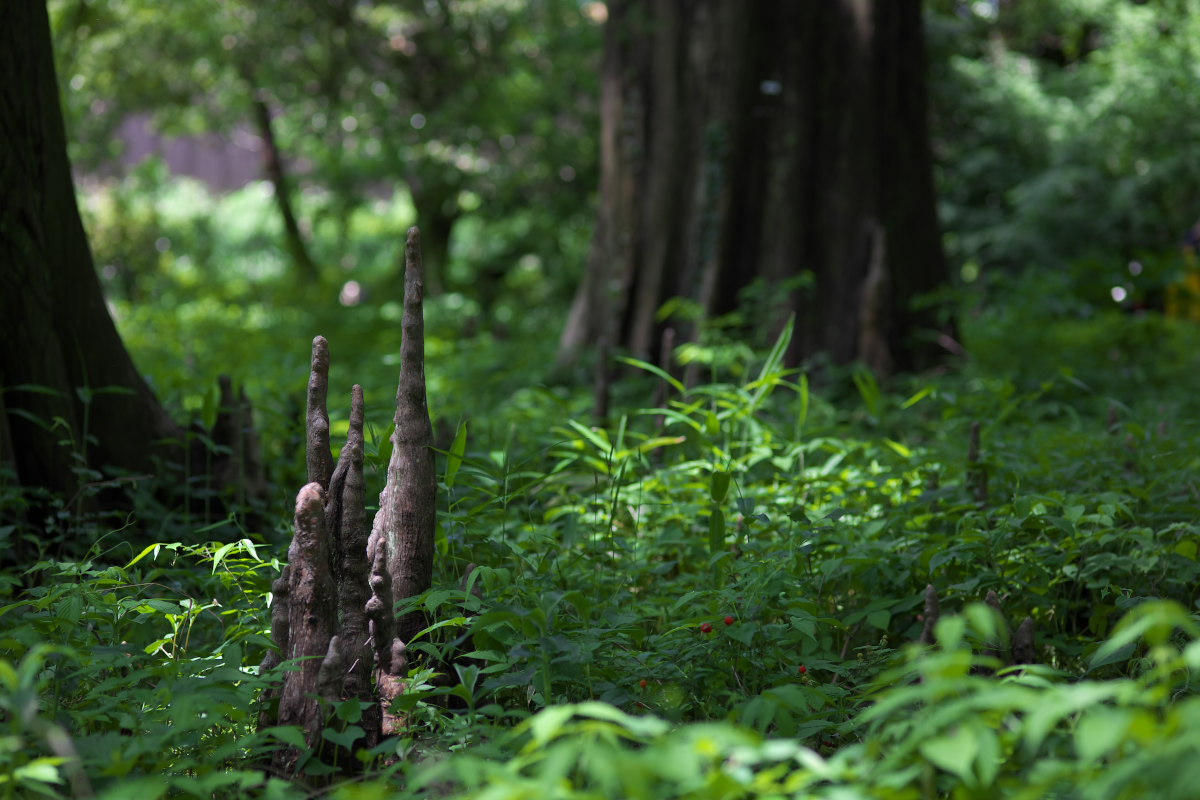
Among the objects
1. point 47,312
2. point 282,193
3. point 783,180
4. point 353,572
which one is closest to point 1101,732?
point 353,572

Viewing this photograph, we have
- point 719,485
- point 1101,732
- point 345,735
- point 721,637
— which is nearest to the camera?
point 1101,732

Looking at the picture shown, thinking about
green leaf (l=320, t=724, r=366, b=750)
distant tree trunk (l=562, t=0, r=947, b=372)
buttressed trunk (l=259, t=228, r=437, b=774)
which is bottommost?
green leaf (l=320, t=724, r=366, b=750)

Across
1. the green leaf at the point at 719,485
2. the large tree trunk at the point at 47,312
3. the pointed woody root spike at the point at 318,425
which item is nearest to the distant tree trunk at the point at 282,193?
the large tree trunk at the point at 47,312

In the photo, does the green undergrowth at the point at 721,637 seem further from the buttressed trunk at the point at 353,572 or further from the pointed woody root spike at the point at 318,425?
the pointed woody root spike at the point at 318,425

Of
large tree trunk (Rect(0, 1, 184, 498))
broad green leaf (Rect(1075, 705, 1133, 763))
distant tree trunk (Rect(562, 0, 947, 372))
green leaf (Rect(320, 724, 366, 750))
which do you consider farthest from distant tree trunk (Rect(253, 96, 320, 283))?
broad green leaf (Rect(1075, 705, 1133, 763))

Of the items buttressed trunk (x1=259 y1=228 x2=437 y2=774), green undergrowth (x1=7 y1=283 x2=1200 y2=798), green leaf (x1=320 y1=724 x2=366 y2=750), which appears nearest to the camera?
green undergrowth (x1=7 y1=283 x2=1200 y2=798)

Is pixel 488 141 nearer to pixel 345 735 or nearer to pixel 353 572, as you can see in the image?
pixel 353 572

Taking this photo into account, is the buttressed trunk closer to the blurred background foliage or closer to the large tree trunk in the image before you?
the large tree trunk

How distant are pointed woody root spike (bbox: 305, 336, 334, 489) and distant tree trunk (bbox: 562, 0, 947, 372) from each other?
4.05 metres

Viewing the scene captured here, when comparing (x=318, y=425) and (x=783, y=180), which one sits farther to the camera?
(x=783, y=180)

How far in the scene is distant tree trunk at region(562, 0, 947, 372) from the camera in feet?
20.7

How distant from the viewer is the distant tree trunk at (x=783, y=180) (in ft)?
20.7

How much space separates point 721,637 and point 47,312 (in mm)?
2608

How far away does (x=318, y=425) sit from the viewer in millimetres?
2307
